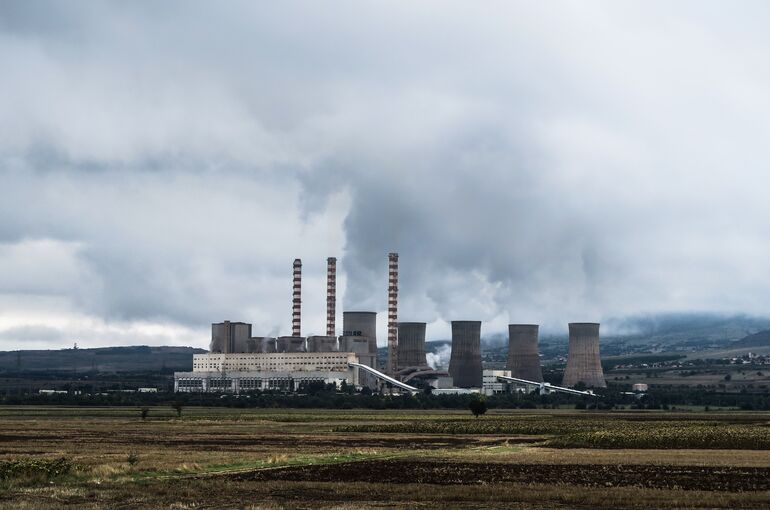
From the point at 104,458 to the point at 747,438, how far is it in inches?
1548

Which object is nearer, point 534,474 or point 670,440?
point 534,474

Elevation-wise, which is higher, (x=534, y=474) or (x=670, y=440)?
(x=534, y=474)

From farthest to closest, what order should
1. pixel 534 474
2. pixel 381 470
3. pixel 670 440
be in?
pixel 670 440 → pixel 381 470 → pixel 534 474

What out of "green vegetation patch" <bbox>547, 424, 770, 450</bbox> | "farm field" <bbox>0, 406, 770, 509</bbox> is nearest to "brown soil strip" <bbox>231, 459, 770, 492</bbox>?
"farm field" <bbox>0, 406, 770, 509</bbox>

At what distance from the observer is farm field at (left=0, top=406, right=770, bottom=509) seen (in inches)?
1566

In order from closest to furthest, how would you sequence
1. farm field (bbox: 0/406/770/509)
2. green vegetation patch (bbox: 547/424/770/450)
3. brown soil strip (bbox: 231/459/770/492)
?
farm field (bbox: 0/406/770/509)
brown soil strip (bbox: 231/459/770/492)
green vegetation patch (bbox: 547/424/770/450)

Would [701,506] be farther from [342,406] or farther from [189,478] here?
[342,406]

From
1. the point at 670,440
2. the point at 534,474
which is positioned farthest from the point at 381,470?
the point at 670,440

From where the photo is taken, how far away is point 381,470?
5125 cm

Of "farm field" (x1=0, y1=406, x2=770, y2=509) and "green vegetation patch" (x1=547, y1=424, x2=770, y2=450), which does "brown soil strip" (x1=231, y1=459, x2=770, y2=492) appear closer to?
"farm field" (x1=0, y1=406, x2=770, y2=509)

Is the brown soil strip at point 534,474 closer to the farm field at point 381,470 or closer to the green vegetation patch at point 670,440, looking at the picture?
the farm field at point 381,470

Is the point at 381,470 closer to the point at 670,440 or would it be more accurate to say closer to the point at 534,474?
the point at 534,474

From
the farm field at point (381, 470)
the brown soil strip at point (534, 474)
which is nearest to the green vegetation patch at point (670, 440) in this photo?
the farm field at point (381, 470)

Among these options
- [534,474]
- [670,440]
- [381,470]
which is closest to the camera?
[534,474]
